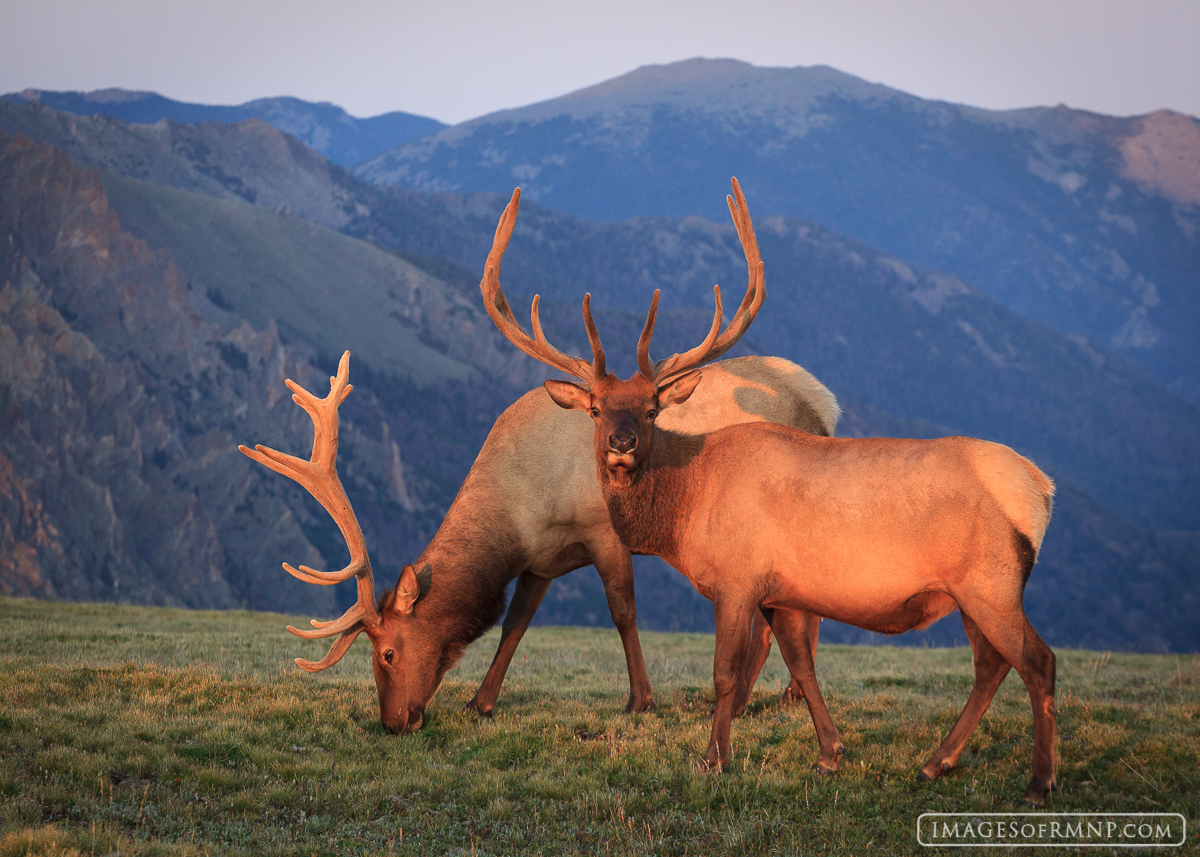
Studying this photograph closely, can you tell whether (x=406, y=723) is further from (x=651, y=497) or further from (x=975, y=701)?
(x=975, y=701)

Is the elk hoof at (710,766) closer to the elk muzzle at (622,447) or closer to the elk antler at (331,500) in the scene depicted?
the elk muzzle at (622,447)

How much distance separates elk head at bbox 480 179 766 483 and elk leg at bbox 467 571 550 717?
7.66 ft

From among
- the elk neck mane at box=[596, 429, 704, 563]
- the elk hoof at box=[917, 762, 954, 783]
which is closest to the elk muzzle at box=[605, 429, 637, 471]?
the elk neck mane at box=[596, 429, 704, 563]

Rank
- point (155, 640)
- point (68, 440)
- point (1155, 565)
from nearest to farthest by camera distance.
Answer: point (155, 640) → point (68, 440) → point (1155, 565)

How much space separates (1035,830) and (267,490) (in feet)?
294

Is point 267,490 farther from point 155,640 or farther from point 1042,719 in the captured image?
point 1042,719

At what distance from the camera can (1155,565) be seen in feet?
502

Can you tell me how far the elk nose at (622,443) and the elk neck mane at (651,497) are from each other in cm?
42

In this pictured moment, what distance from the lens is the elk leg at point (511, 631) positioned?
30.4 ft

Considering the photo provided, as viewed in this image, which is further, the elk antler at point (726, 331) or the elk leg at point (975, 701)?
the elk antler at point (726, 331)

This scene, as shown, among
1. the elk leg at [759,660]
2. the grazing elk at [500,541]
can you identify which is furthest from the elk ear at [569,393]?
the elk leg at [759,660]

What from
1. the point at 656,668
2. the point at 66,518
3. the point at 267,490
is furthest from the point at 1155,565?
the point at 656,668

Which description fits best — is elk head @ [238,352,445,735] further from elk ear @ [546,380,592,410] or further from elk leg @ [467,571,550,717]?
elk ear @ [546,380,592,410]

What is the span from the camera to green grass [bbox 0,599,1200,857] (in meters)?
6.12
